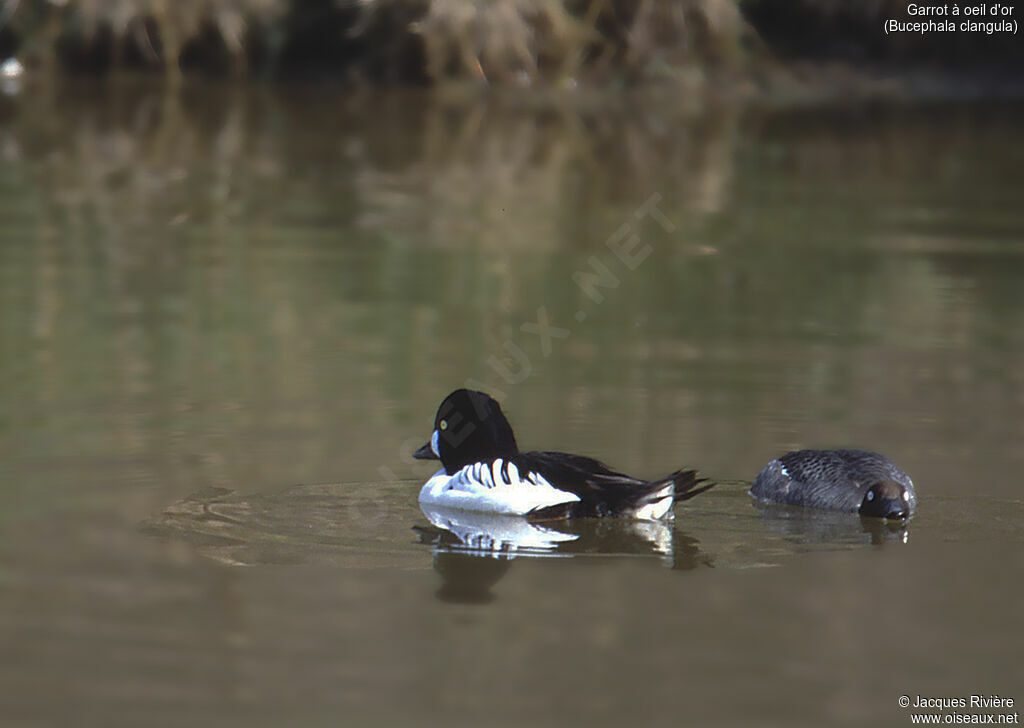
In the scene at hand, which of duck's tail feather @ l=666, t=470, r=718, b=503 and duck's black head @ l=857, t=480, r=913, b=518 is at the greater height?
duck's tail feather @ l=666, t=470, r=718, b=503

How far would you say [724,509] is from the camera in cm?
646

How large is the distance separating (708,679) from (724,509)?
5.63 feet

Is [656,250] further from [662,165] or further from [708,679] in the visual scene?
[708,679]

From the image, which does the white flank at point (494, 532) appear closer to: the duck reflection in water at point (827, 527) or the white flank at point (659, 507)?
the white flank at point (659, 507)

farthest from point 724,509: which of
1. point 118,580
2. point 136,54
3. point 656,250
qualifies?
point 136,54

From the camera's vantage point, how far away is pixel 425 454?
688 centimetres

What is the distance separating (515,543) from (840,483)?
121cm

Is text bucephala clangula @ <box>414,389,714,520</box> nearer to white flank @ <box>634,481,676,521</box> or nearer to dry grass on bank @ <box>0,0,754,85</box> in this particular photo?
→ white flank @ <box>634,481,676,521</box>

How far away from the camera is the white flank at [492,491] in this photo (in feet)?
21.1

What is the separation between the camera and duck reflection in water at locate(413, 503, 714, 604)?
18.8 feet

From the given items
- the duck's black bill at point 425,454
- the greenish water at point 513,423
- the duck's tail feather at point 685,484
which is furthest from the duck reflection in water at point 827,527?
the duck's black bill at point 425,454

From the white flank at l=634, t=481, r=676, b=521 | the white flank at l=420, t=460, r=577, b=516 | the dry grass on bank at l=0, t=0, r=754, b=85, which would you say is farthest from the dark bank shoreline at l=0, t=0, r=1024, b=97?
the white flank at l=634, t=481, r=676, b=521

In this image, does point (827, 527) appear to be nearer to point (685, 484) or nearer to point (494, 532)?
point (685, 484)

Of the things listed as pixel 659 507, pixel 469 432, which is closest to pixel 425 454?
pixel 469 432
